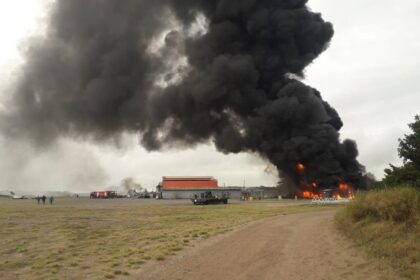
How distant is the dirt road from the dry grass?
0.40 metres

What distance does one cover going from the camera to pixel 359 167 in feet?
189

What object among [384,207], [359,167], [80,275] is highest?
[359,167]

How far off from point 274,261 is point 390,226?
3.93 meters

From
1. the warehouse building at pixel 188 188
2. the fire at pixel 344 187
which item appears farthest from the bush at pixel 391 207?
the warehouse building at pixel 188 188

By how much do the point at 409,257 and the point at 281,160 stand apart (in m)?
48.8

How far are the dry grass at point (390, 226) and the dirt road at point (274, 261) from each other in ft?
1.32

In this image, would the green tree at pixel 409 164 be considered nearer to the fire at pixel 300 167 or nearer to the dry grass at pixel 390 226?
the dry grass at pixel 390 226

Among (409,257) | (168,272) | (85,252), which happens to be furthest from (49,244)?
(409,257)

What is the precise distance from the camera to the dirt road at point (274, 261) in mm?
10016

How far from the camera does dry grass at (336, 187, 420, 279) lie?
970 cm

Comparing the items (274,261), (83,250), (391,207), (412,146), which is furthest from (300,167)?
(274,261)

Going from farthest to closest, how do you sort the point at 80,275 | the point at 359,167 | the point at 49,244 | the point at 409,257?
the point at 359,167
the point at 49,244
the point at 80,275
the point at 409,257

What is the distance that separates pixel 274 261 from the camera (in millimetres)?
11695

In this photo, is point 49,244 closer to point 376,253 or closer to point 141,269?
point 141,269
